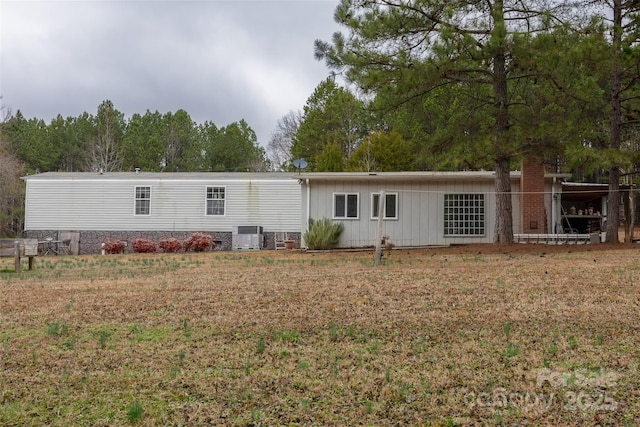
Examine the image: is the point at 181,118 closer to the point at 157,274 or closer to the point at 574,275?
the point at 157,274

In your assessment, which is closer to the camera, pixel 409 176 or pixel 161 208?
pixel 409 176

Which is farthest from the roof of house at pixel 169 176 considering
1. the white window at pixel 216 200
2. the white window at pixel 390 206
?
the white window at pixel 390 206

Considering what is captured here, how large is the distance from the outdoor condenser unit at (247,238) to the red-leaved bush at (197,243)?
3.19 ft

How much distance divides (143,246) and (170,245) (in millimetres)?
1023

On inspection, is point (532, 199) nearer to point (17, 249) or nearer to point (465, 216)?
point (465, 216)

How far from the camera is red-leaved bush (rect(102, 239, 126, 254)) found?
21.0m

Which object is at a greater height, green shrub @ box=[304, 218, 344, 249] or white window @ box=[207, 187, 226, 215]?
white window @ box=[207, 187, 226, 215]

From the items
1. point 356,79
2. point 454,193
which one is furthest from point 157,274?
point 454,193

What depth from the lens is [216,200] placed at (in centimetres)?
2211

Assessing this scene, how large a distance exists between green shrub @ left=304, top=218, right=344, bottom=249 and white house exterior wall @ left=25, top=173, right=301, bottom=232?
13.0 feet

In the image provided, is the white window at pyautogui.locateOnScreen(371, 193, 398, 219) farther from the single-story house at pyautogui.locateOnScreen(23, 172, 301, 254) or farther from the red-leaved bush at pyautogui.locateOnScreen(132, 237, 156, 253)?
the red-leaved bush at pyautogui.locateOnScreen(132, 237, 156, 253)

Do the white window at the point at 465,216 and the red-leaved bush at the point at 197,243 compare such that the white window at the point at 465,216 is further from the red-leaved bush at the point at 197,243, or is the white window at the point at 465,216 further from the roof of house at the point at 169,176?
the red-leaved bush at the point at 197,243

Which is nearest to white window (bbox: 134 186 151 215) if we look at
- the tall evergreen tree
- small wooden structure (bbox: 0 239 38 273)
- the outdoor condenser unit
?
the outdoor condenser unit

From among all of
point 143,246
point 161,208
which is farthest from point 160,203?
point 143,246
